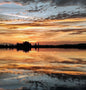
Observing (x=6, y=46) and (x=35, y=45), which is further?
(x=6, y=46)

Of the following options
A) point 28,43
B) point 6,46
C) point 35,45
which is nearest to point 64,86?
point 28,43

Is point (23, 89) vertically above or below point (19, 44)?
above

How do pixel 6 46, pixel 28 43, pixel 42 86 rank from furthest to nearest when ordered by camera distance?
pixel 6 46 < pixel 28 43 < pixel 42 86

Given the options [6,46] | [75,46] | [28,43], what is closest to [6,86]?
[28,43]

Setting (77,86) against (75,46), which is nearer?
(77,86)

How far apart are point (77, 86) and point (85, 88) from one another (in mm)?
582

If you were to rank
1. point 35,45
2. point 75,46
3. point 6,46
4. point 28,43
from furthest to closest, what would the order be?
point 6,46, point 35,45, point 75,46, point 28,43

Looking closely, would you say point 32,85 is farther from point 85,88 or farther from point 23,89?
point 85,88

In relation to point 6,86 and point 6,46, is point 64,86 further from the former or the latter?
point 6,46

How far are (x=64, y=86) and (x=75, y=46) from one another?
508 feet

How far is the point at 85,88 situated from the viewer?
912 centimetres

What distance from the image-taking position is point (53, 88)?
9.24m

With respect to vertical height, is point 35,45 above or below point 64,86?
below

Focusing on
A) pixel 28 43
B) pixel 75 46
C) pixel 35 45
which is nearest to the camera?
pixel 28 43
